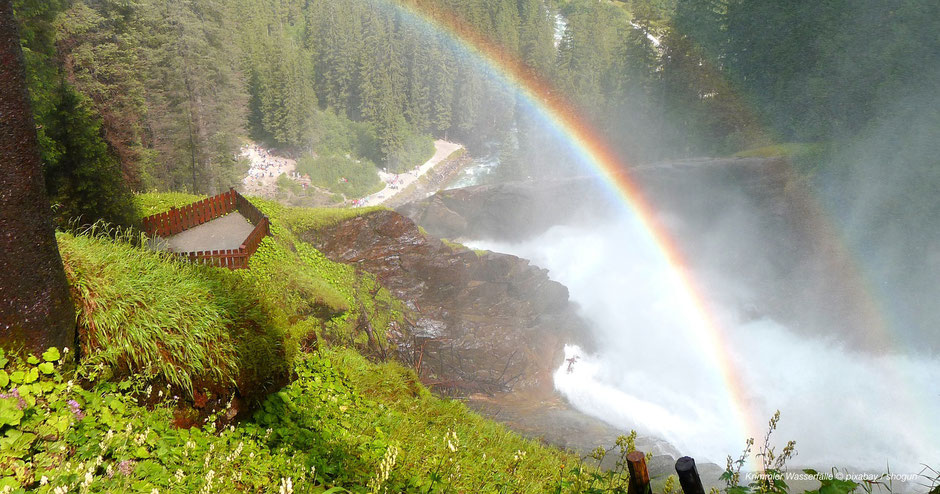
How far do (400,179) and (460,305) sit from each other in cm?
4669

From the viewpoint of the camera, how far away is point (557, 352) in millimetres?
21578

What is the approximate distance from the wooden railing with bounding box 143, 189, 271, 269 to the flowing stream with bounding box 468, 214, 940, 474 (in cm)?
1293

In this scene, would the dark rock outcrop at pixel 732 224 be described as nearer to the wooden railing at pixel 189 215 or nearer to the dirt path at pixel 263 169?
the wooden railing at pixel 189 215

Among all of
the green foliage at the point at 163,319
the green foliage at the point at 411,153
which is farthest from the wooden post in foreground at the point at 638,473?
the green foliage at the point at 411,153

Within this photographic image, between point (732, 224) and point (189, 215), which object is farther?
point (732, 224)

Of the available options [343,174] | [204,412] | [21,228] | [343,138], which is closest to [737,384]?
[204,412]

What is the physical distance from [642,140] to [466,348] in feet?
120

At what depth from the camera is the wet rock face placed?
18016 millimetres

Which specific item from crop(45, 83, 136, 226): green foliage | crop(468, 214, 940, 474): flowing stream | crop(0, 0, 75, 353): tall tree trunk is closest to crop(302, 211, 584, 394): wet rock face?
crop(468, 214, 940, 474): flowing stream

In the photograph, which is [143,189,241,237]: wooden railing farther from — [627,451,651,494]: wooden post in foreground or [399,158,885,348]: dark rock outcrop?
[399,158,885,348]: dark rock outcrop

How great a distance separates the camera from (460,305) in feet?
68.1

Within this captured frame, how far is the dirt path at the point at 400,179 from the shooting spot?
60.2 m

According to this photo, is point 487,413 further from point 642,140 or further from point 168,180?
point 642,140

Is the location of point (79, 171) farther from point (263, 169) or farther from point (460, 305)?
point (263, 169)
